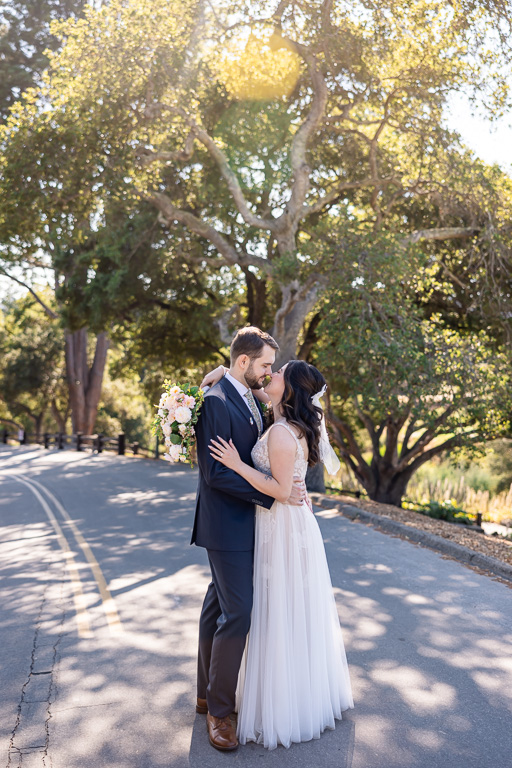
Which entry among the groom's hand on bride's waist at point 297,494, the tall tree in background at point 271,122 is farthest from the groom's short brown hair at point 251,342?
the tall tree in background at point 271,122

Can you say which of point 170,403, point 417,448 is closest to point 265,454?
point 170,403

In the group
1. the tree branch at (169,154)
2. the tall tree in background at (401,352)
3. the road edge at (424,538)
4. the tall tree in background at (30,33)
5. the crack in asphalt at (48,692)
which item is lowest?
the crack in asphalt at (48,692)

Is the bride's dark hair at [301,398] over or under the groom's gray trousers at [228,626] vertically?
over

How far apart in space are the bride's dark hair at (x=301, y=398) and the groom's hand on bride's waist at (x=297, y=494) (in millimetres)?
283

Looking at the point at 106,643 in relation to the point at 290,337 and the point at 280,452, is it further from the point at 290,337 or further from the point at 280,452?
the point at 290,337

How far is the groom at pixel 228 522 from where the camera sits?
4188 mm

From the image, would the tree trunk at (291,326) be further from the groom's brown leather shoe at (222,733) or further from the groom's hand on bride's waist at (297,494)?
the groom's brown leather shoe at (222,733)

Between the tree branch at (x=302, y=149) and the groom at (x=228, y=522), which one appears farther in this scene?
the tree branch at (x=302, y=149)

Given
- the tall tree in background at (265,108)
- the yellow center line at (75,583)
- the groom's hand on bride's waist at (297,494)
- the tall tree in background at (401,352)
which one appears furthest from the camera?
the tall tree in background at (265,108)

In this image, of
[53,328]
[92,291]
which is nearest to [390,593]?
[92,291]

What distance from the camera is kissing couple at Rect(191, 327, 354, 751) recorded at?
4.19 meters

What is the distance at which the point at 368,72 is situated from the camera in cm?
1703

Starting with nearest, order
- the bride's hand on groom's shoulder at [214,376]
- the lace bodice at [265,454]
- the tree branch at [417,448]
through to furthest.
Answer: the lace bodice at [265,454] → the bride's hand on groom's shoulder at [214,376] → the tree branch at [417,448]

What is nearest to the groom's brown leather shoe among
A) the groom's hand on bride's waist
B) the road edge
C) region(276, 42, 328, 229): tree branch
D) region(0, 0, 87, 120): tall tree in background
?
the groom's hand on bride's waist
